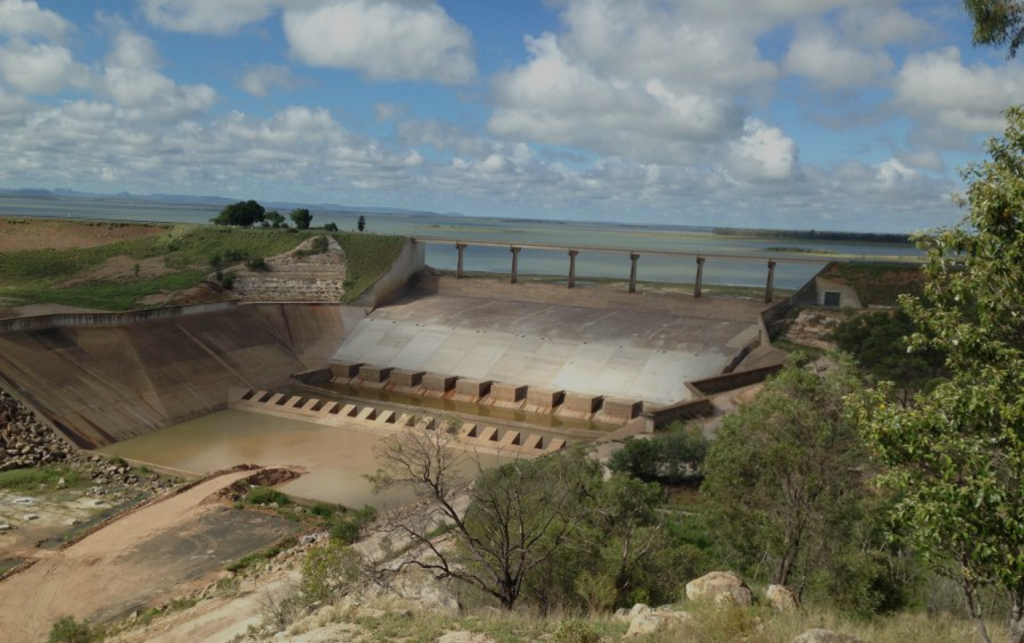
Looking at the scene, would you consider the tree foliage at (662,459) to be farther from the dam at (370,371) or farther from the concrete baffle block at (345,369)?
the concrete baffle block at (345,369)

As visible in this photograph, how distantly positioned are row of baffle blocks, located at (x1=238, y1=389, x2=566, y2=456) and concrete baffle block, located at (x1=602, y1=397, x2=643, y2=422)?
173 inches

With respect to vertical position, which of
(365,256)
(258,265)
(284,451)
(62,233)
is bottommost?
(284,451)

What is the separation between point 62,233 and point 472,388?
42.6m

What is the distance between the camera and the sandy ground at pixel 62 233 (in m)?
61.2

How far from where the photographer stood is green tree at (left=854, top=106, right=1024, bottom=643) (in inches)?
257

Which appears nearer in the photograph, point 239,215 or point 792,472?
point 792,472

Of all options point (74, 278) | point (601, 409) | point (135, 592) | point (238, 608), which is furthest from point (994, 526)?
point (74, 278)

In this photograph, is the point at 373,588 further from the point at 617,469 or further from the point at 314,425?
the point at 314,425

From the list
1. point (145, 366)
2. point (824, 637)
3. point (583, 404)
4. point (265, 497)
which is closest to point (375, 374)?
point (145, 366)

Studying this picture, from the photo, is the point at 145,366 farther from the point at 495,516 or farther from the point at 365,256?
the point at 495,516

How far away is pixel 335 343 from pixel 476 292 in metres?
11.2

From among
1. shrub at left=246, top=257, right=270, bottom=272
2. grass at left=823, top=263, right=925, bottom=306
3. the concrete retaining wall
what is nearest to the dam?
the concrete retaining wall

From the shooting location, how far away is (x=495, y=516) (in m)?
14.0

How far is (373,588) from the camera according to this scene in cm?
1444
